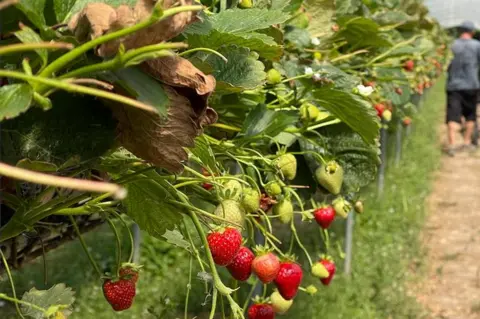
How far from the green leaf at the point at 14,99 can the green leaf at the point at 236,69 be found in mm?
461

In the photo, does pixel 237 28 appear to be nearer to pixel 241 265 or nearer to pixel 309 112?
pixel 241 265

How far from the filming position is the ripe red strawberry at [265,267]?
134 centimetres

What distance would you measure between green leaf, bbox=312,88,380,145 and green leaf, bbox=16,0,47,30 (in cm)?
87

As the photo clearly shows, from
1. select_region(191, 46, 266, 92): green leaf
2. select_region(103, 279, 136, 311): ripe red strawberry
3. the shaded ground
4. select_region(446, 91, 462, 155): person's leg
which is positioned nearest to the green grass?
the shaded ground

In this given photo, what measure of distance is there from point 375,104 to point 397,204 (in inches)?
127

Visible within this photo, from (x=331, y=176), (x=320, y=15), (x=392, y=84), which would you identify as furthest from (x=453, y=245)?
(x=331, y=176)

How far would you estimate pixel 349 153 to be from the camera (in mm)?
1801

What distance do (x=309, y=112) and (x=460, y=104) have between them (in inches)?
312

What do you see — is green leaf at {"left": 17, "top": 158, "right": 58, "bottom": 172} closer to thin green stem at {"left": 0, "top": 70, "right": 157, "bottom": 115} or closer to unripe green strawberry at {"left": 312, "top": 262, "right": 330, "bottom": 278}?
thin green stem at {"left": 0, "top": 70, "right": 157, "bottom": 115}

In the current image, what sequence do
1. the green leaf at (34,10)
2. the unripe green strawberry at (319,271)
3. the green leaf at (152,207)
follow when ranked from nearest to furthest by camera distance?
the green leaf at (34,10)
the green leaf at (152,207)
the unripe green strawberry at (319,271)

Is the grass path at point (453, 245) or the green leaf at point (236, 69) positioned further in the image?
the grass path at point (453, 245)

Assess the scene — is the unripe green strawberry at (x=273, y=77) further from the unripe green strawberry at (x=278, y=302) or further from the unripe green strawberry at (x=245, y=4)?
the unripe green strawberry at (x=278, y=302)

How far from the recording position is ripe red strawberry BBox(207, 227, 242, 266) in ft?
3.68

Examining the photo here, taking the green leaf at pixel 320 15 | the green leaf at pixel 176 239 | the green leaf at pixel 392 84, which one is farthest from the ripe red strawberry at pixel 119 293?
the green leaf at pixel 392 84
